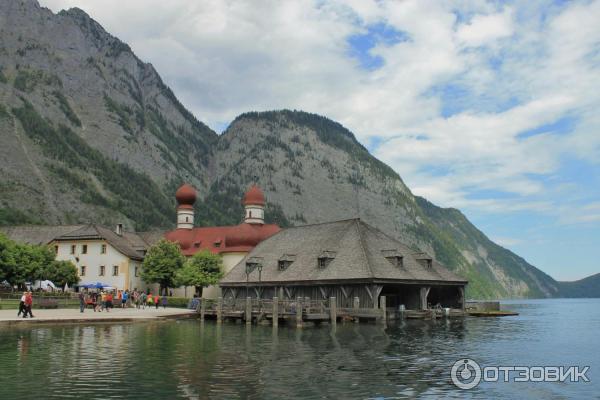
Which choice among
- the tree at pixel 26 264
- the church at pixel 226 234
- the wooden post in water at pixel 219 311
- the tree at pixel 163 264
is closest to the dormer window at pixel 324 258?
the wooden post in water at pixel 219 311

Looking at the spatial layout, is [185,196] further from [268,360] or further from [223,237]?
[268,360]

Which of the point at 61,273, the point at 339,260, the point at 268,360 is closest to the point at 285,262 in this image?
the point at 339,260

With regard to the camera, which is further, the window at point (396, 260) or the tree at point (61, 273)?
the tree at point (61, 273)

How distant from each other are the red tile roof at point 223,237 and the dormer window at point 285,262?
88.3 feet

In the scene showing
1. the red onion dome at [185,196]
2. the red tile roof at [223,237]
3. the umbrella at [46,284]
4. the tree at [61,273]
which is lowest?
the umbrella at [46,284]

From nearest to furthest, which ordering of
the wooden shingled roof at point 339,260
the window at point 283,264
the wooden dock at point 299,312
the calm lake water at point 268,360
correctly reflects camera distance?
the calm lake water at point 268,360 < the wooden dock at point 299,312 < the wooden shingled roof at point 339,260 < the window at point 283,264

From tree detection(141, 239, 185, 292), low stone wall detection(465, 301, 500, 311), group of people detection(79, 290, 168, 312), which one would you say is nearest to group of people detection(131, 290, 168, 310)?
group of people detection(79, 290, 168, 312)

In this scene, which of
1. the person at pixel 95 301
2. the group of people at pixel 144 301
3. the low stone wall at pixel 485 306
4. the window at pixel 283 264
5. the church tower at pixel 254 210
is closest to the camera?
the person at pixel 95 301

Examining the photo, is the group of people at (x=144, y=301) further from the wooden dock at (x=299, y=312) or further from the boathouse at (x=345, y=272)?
the wooden dock at (x=299, y=312)

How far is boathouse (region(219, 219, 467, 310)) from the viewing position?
55438 mm

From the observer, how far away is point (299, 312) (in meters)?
48.8

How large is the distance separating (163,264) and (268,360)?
61955 millimetres

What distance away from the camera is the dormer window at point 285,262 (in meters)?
64.6

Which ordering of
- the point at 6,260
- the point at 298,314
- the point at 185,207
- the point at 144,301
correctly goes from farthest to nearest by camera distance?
the point at 185,207
the point at 6,260
the point at 144,301
the point at 298,314
